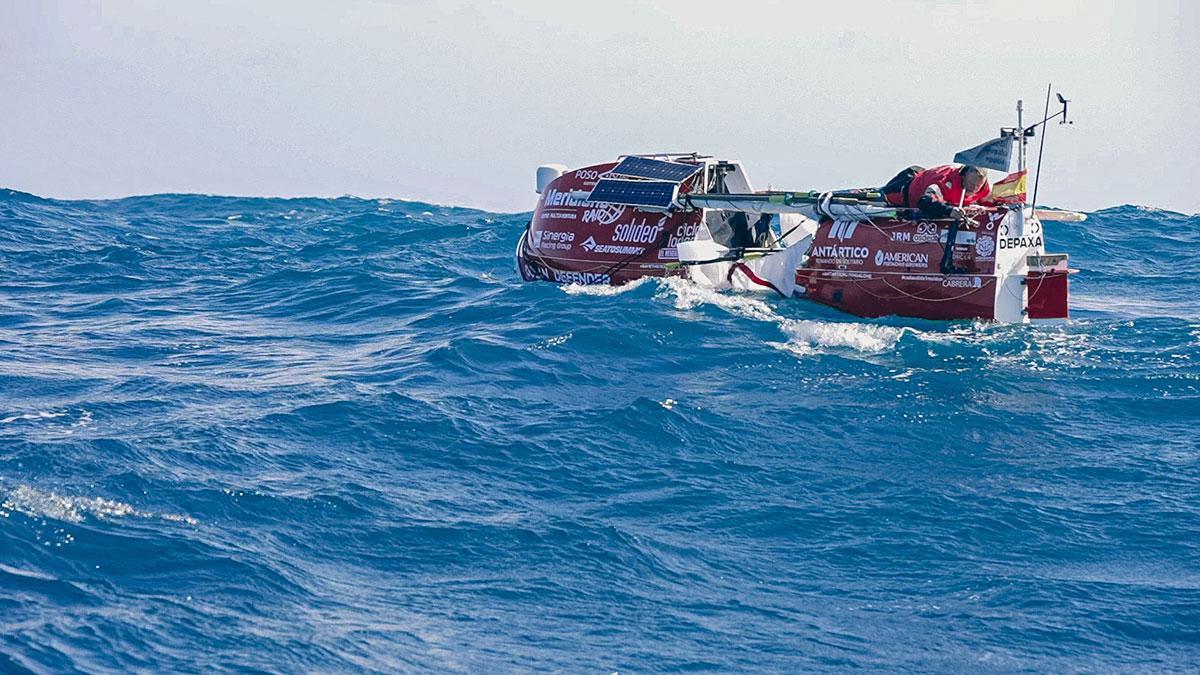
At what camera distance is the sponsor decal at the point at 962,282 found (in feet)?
65.7

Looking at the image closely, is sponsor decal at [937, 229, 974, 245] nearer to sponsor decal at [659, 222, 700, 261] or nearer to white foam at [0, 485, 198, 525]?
sponsor decal at [659, 222, 700, 261]

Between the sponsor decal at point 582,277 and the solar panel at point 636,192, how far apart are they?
1.38m

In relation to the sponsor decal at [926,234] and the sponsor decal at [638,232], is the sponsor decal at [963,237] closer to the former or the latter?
the sponsor decal at [926,234]

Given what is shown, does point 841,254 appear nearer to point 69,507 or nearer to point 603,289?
point 603,289

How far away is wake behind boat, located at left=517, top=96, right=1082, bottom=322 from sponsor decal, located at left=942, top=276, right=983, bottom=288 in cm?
2

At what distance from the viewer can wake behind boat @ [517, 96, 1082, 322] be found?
66.3 feet

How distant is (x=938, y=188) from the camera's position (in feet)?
67.6

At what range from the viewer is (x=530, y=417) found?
50.0 feet

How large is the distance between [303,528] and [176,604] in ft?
6.56

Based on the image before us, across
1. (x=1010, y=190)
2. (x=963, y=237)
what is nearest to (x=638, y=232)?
(x=963, y=237)

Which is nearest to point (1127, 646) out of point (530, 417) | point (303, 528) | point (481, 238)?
point (303, 528)

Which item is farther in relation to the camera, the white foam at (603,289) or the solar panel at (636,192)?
the solar panel at (636,192)

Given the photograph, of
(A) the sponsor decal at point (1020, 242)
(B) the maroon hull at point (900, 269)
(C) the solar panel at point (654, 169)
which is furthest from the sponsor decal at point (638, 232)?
(A) the sponsor decal at point (1020, 242)

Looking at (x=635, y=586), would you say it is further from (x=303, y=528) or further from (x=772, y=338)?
(x=772, y=338)
